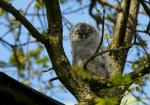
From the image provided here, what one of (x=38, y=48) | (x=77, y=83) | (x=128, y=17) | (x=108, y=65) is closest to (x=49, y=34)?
(x=77, y=83)

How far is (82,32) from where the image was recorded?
5297 millimetres

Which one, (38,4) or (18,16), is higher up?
(38,4)

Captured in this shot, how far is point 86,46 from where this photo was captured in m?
5.16

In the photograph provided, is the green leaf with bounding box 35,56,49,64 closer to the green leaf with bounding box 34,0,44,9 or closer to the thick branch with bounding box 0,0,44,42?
the green leaf with bounding box 34,0,44,9

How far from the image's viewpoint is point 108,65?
5.04 metres

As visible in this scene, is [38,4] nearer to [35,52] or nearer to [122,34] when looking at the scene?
[35,52]

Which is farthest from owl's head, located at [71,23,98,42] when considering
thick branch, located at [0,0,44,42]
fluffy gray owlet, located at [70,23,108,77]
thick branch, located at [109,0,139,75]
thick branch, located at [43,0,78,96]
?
thick branch, located at [0,0,44,42]

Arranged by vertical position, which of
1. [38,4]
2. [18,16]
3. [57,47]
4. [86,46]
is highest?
[38,4]

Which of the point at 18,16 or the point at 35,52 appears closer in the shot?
the point at 18,16

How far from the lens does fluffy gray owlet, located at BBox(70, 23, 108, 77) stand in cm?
505

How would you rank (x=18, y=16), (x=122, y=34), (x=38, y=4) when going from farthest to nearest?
(x=38, y=4) → (x=122, y=34) → (x=18, y=16)

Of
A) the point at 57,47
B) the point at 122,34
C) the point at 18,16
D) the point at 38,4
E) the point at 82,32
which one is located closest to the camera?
the point at 18,16

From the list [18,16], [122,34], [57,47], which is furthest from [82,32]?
[18,16]

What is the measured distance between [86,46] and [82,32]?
0.21m
